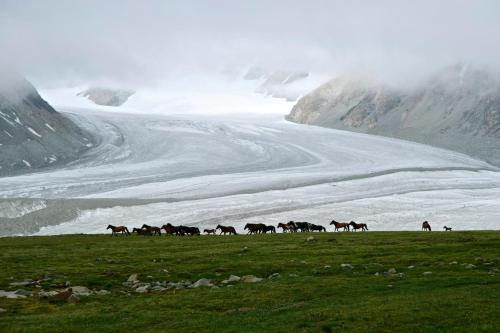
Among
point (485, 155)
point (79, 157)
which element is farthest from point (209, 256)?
point (485, 155)

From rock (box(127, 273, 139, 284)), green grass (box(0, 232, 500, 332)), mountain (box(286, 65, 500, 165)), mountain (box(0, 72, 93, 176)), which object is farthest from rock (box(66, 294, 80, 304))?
mountain (box(286, 65, 500, 165))

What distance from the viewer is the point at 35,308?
1578cm

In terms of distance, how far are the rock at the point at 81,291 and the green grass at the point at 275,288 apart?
0.60 meters

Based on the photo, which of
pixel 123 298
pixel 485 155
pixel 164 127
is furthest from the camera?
pixel 164 127

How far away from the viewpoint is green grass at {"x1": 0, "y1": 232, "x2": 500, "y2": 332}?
13312 mm

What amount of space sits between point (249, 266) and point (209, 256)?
3329 mm

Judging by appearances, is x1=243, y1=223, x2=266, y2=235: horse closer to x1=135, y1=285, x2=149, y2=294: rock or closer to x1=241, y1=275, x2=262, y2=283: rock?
x1=241, y1=275, x2=262, y2=283: rock

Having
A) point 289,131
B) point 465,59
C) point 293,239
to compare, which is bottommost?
point 293,239

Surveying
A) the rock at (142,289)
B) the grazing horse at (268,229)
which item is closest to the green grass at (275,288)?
the rock at (142,289)

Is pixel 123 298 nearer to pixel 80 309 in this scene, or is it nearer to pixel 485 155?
pixel 80 309

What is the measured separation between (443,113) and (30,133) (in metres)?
102

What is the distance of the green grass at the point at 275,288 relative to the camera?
1331cm

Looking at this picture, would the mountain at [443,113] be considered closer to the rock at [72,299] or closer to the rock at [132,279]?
the rock at [132,279]

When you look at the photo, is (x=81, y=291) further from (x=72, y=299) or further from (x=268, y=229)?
(x=268, y=229)
